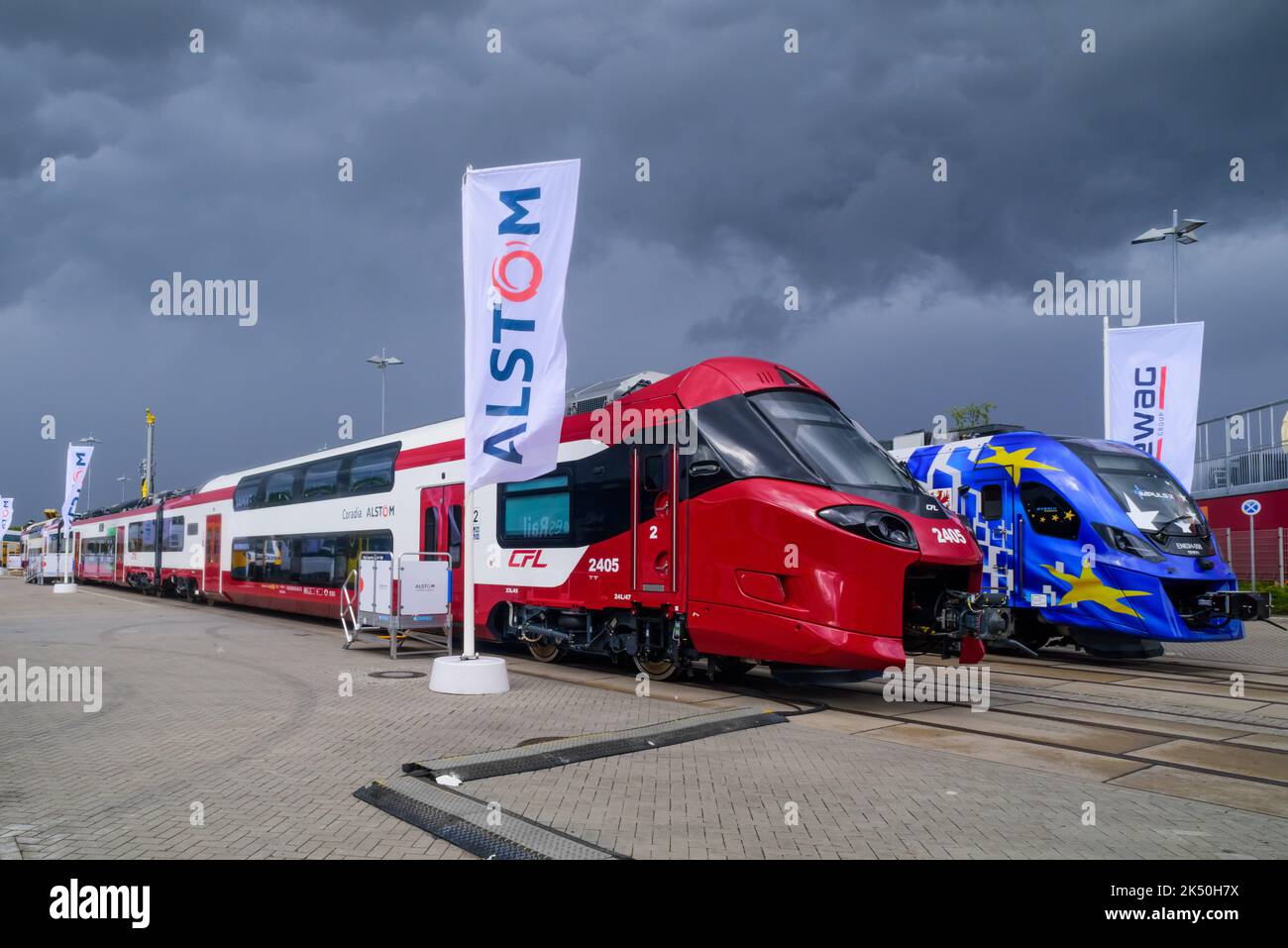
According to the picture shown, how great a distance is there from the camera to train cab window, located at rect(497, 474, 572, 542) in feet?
38.7

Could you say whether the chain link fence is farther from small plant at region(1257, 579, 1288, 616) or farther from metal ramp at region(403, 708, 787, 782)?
metal ramp at region(403, 708, 787, 782)

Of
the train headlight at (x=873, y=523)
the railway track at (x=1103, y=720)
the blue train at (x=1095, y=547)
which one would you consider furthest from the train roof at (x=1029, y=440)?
the train headlight at (x=873, y=523)

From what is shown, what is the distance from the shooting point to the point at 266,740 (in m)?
7.09

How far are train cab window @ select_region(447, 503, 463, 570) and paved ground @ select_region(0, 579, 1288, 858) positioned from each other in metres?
4.87

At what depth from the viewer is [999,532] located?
44.4 feet

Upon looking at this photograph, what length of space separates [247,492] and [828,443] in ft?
59.5

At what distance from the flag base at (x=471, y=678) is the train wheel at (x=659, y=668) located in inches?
76.9

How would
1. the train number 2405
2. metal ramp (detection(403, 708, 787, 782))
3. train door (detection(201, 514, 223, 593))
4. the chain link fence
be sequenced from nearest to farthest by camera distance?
metal ramp (detection(403, 708, 787, 782))
the train number 2405
train door (detection(201, 514, 223, 593))
the chain link fence

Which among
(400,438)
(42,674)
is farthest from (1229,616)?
(42,674)

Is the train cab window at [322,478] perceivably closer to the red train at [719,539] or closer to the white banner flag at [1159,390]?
the red train at [719,539]

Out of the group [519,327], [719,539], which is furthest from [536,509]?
[719,539]

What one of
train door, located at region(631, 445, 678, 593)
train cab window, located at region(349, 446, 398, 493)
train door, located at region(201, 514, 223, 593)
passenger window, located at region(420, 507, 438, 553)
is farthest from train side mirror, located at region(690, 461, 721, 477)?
train door, located at region(201, 514, 223, 593)

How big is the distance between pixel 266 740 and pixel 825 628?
4.77 m
